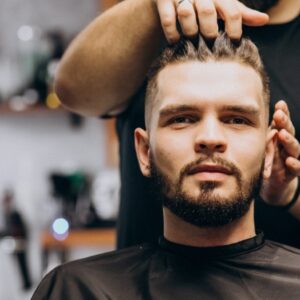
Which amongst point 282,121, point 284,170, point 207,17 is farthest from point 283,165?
point 207,17

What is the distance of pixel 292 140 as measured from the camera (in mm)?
1670

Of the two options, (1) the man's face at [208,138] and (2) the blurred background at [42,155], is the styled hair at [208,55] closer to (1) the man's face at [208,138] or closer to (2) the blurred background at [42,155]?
(1) the man's face at [208,138]

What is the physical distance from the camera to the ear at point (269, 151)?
1.65m

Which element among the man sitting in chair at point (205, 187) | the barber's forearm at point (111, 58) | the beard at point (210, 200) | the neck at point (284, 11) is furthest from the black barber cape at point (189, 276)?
the neck at point (284, 11)

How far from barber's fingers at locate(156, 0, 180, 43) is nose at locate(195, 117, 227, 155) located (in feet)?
0.76

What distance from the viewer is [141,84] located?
6.08 feet

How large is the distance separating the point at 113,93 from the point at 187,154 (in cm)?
43

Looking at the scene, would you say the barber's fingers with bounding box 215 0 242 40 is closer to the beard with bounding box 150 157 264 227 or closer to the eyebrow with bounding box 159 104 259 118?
the eyebrow with bounding box 159 104 259 118

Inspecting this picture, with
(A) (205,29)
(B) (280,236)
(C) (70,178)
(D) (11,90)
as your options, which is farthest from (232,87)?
(D) (11,90)

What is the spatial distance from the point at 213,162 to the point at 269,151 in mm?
261

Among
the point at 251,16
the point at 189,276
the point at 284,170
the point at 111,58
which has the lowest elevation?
the point at 189,276

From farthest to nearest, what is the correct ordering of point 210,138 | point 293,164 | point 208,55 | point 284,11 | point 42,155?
point 42,155 < point 284,11 < point 293,164 < point 208,55 < point 210,138

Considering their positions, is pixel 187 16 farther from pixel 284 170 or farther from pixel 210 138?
pixel 284 170

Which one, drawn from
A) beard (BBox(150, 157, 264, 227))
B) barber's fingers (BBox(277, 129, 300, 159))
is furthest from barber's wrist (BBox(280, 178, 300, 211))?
beard (BBox(150, 157, 264, 227))
